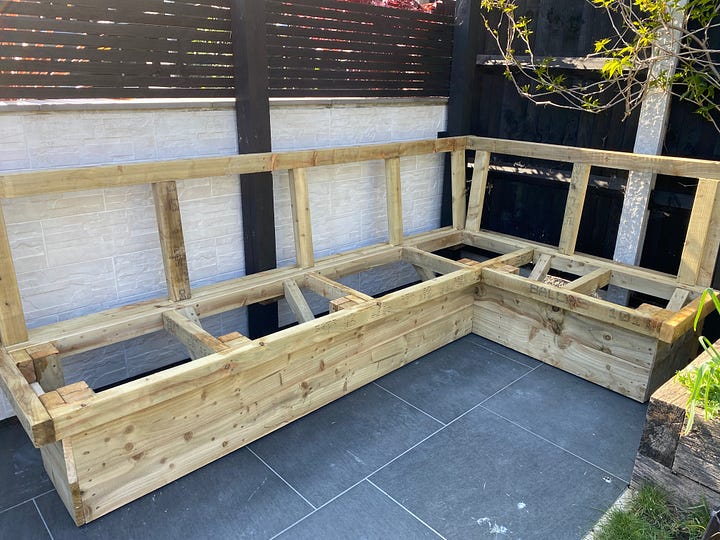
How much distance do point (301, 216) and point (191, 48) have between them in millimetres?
1043

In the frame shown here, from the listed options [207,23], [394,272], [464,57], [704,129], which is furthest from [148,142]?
[704,129]

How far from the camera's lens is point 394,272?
4.23 meters

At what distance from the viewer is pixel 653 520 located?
1908 millimetres

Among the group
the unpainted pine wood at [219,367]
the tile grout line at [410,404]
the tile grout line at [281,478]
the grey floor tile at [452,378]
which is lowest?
the grey floor tile at [452,378]

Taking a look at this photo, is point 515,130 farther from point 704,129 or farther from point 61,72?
point 61,72

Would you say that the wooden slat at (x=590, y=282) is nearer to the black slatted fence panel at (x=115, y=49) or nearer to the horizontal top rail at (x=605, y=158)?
the horizontal top rail at (x=605, y=158)

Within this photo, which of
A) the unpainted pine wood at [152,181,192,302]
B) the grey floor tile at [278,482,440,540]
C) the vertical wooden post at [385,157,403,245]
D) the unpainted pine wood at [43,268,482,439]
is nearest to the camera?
the unpainted pine wood at [43,268,482,439]

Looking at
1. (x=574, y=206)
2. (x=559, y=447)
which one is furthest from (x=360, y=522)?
(x=574, y=206)

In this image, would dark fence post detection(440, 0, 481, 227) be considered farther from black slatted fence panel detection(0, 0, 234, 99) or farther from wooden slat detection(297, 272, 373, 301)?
black slatted fence panel detection(0, 0, 234, 99)

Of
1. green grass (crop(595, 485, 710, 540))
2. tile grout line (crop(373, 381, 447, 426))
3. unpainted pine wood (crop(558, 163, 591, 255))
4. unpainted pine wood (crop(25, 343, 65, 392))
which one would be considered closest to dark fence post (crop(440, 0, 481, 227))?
unpainted pine wood (crop(558, 163, 591, 255))

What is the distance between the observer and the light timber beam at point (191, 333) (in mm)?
2336

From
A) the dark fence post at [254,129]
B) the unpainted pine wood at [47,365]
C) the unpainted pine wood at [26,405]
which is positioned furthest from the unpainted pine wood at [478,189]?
the unpainted pine wood at [26,405]

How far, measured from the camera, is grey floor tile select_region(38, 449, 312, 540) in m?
2.03

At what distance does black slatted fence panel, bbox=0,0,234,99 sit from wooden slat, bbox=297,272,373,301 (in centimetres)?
109
